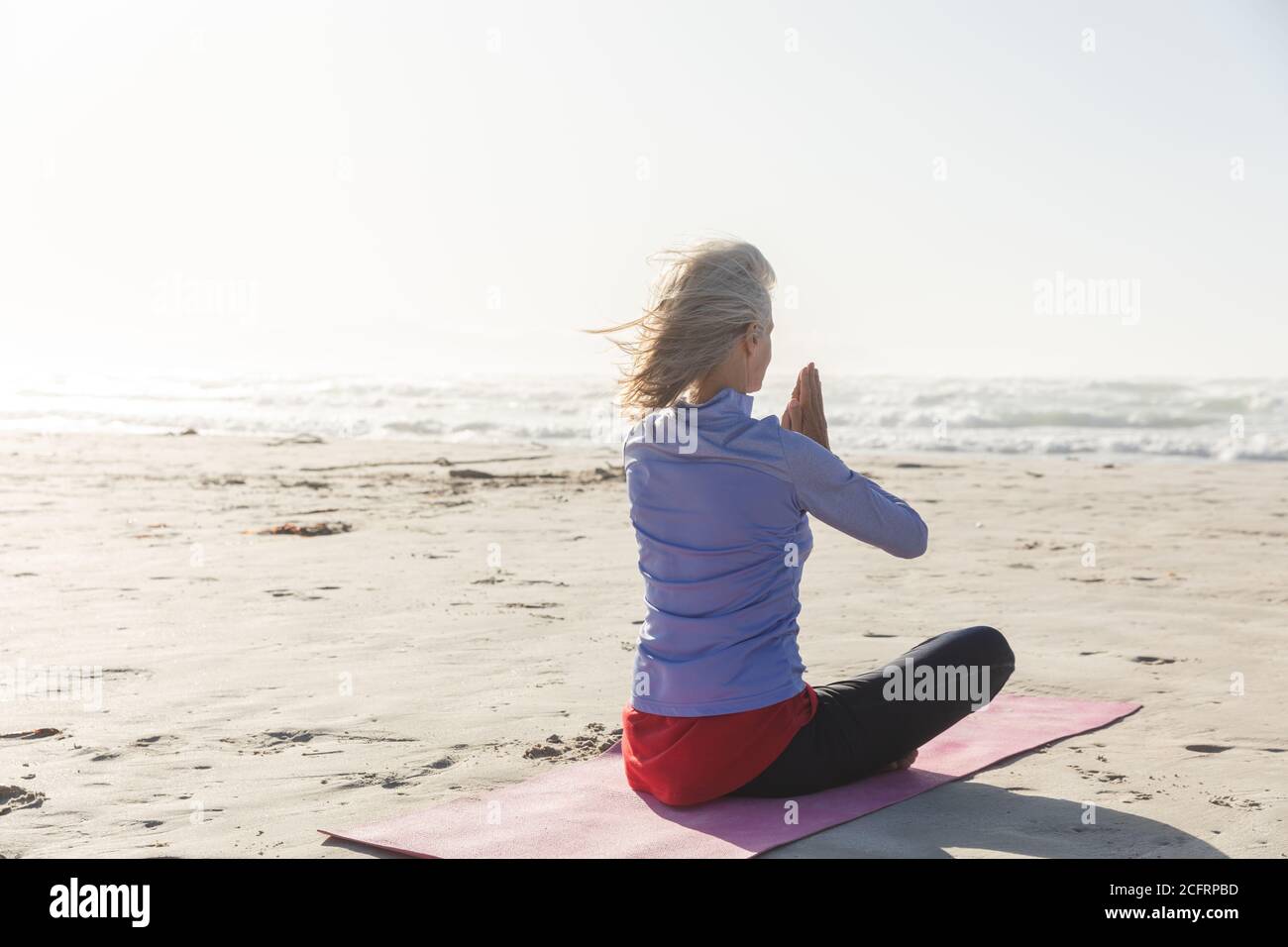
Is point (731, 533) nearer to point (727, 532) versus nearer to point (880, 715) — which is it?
point (727, 532)

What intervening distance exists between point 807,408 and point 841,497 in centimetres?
28

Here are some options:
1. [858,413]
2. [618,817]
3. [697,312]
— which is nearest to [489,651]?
[618,817]

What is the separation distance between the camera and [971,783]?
3297mm

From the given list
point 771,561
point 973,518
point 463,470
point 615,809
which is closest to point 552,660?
point 615,809

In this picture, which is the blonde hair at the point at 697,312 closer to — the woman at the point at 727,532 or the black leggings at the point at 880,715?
the woman at the point at 727,532

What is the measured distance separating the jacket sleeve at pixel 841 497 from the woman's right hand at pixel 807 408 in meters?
0.15

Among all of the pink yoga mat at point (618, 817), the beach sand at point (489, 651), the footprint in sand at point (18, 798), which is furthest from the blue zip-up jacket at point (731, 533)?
the footprint in sand at point (18, 798)

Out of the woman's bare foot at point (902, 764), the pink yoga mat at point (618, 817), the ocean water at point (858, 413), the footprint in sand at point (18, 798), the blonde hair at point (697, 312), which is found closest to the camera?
the pink yoga mat at point (618, 817)

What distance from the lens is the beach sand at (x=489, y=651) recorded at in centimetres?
305

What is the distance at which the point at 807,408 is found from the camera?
306cm

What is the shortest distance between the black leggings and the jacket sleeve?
457 millimetres
